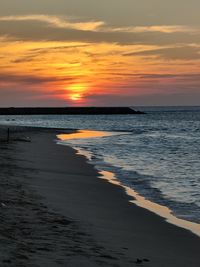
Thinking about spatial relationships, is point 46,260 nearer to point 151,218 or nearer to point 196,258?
point 196,258

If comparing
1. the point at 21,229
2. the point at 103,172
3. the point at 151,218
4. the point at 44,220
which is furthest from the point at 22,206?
the point at 103,172

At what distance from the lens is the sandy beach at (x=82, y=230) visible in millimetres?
7168

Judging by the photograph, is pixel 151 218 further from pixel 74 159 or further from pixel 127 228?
pixel 74 159

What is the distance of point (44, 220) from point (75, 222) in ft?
2.36

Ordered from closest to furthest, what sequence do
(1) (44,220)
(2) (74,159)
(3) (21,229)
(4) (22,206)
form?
(3) (21,229) → (1) (44,220) → (4) (22,206) → (2) (74,159)

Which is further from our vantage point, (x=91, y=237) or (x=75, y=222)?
(x=75, y=222)

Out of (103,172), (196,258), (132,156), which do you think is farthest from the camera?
(132,156)

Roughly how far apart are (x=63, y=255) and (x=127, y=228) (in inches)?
114

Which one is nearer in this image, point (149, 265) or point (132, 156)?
point (149, 265)

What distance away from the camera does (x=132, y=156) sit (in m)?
27.6

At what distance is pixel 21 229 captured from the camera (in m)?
8.47

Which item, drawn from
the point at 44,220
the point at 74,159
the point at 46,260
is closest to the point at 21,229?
the point at 44,220

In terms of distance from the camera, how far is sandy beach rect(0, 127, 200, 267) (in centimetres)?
717

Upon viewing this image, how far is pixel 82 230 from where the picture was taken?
9109 millimetres
